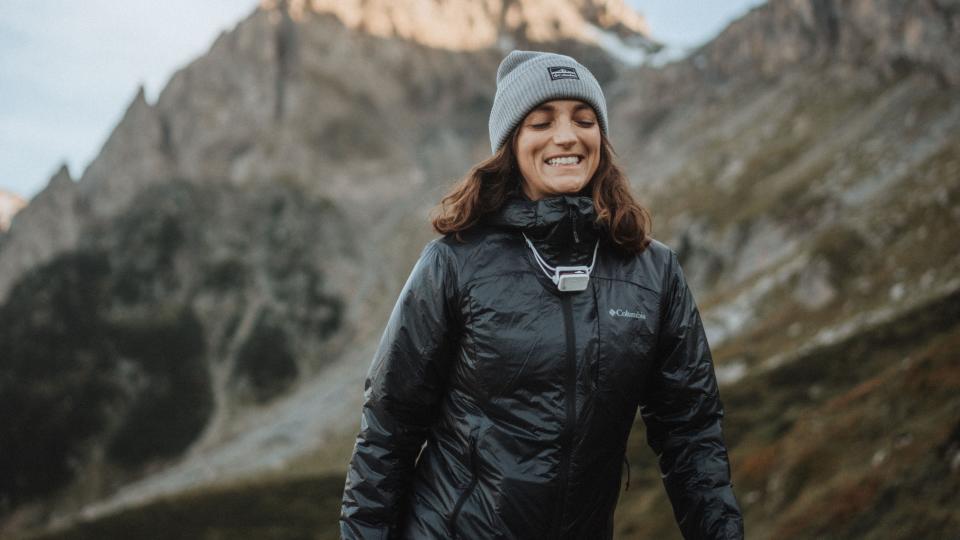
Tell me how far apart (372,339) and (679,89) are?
91.5 meters

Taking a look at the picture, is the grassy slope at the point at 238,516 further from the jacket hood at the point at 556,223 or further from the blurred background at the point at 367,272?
the jacket hood at the point at 556,223

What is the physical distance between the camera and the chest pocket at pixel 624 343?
457 cm

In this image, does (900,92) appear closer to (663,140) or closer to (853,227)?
(853,227)

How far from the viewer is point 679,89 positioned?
584 feet

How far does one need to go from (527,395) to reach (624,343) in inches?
26.7

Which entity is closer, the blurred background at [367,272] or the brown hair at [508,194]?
the brown hair at [508,194]

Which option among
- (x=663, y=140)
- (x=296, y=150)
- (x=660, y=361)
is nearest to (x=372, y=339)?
(x=296, y=150)

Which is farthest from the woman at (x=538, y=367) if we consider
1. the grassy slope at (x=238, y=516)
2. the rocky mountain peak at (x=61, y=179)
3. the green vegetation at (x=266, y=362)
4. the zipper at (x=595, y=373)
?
the rocky mountain peak at (x=61, y=179)

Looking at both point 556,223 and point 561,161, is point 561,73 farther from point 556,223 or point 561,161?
point 556,223

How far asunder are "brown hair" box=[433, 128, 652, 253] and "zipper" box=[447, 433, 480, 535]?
1280 mm

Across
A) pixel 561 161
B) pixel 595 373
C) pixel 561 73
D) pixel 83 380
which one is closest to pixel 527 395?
pixel 595 373

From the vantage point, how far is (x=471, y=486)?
14.9 feet

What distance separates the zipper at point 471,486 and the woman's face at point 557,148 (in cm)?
165

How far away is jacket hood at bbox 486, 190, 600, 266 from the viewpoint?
480 cm
